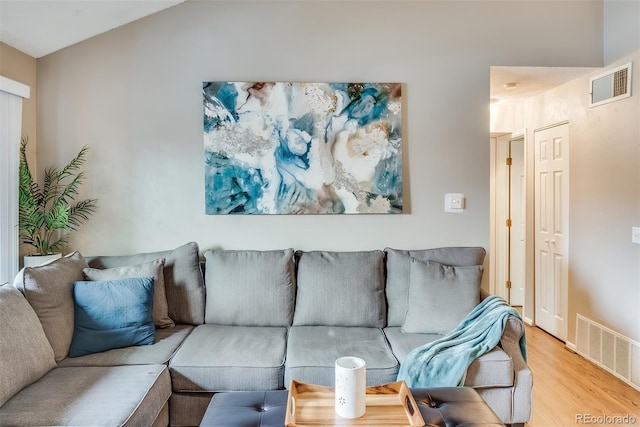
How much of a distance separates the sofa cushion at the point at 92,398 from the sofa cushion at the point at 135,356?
8 cm

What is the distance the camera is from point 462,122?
9.74 feet

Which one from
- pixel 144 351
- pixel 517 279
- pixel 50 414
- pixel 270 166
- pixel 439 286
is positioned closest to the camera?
pixel 50 414

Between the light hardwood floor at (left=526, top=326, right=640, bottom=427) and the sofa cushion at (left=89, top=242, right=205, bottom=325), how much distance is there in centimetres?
206

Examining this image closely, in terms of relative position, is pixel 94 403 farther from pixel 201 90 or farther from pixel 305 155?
pixel 201 90

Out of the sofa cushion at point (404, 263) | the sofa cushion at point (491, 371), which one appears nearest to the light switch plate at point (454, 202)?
the sofa cushion at point (404, 263)

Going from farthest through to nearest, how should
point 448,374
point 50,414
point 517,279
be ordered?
1. point 517,279
2. point 448,374
3. point 50,414

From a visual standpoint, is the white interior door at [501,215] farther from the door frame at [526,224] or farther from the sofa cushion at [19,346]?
the sofa cushion at [19,346]

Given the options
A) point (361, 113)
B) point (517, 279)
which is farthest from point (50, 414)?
point (517, 279)

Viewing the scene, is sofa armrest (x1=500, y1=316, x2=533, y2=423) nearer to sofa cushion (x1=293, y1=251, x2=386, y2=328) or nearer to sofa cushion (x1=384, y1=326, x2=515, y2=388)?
sofa cushion (x1=384, y1=326, x2=515, y2=388)

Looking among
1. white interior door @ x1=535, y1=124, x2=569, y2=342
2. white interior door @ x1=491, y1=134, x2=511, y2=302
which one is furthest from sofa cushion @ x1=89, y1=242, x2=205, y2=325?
white interior door @ x1=491, y1=134, x2=511, y2=302

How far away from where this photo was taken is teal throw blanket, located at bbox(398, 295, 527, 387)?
6.40 ft

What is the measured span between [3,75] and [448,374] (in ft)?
10.3

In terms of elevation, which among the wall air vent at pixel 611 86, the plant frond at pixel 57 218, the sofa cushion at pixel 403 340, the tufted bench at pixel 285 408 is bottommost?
the tufted bench at pixel 285 408

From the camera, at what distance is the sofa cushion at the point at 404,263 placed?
2627 mm
